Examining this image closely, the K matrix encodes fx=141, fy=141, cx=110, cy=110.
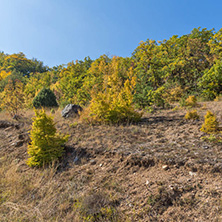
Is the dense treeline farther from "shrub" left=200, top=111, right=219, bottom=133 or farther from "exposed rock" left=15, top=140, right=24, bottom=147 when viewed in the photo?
"exposed rock" left=15, top=140, right=24, bottom=147

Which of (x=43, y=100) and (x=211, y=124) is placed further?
(x=43, y=100)

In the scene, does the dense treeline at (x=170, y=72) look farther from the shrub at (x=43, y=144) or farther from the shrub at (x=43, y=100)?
the shrub at (x=43, y=144)

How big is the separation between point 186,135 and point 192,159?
1.12 metres

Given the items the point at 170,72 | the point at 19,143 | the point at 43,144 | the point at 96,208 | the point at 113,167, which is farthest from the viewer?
the point at 170,72

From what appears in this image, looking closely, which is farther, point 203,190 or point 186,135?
point 186,135

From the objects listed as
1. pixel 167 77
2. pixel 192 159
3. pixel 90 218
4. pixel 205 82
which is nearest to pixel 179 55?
pixel 167 77

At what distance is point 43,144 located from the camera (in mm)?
3092

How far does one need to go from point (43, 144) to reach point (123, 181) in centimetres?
190

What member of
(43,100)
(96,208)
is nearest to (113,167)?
(96,208)

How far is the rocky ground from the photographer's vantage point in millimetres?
1785

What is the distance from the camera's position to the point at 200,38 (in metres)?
9.49

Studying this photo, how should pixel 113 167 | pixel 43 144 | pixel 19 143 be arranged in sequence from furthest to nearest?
pixel 19 143 < pixel 43 144 < pixel 113 167

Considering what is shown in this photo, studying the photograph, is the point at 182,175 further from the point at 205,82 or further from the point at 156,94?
the point at 205,82

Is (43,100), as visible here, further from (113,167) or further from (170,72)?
(170,72)
